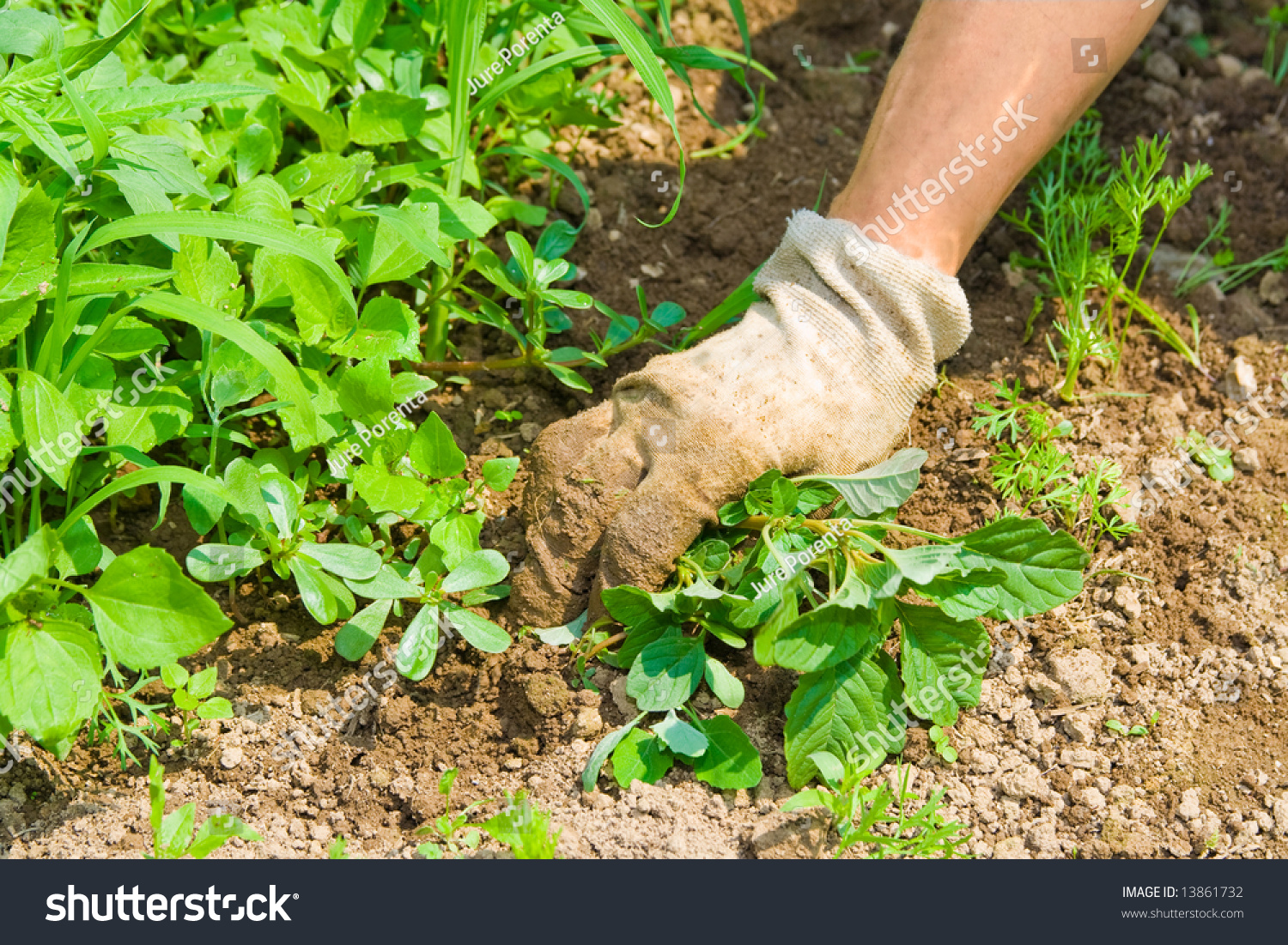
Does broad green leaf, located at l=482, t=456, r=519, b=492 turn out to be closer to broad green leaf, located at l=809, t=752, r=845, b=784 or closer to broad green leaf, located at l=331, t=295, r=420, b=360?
broad green leaf, located at l=331, t=295, r=420, b=360

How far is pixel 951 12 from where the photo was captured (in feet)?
6.11

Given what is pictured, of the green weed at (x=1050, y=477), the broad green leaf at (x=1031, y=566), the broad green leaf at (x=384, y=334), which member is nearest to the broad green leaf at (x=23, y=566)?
the broad green leaf at (x=384, y=334)

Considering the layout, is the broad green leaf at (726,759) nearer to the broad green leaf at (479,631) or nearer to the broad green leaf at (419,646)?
the broad green leaf at (479,631)

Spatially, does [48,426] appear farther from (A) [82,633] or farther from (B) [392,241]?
(B) [392,241]

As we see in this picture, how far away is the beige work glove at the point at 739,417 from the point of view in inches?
70.3

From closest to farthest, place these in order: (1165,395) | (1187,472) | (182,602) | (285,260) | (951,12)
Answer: (182,602), (285,260), (951,12), (1187,472), (1165,395)

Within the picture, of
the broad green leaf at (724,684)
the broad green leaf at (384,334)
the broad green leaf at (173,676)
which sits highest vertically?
the broad green leaf at (384,334)

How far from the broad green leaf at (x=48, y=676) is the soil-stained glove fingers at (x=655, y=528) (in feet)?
2.60

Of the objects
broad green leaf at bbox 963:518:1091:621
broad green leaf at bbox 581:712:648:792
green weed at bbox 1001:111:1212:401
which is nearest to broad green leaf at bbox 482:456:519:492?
broad green leaf at bbox 581:712:648:792

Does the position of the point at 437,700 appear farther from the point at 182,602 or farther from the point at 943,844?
the point at 943,844

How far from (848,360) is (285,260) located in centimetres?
100

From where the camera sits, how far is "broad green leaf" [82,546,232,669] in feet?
4.63

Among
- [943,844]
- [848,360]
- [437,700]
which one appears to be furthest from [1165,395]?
[437,700]

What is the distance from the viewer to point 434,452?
70.6 inches
